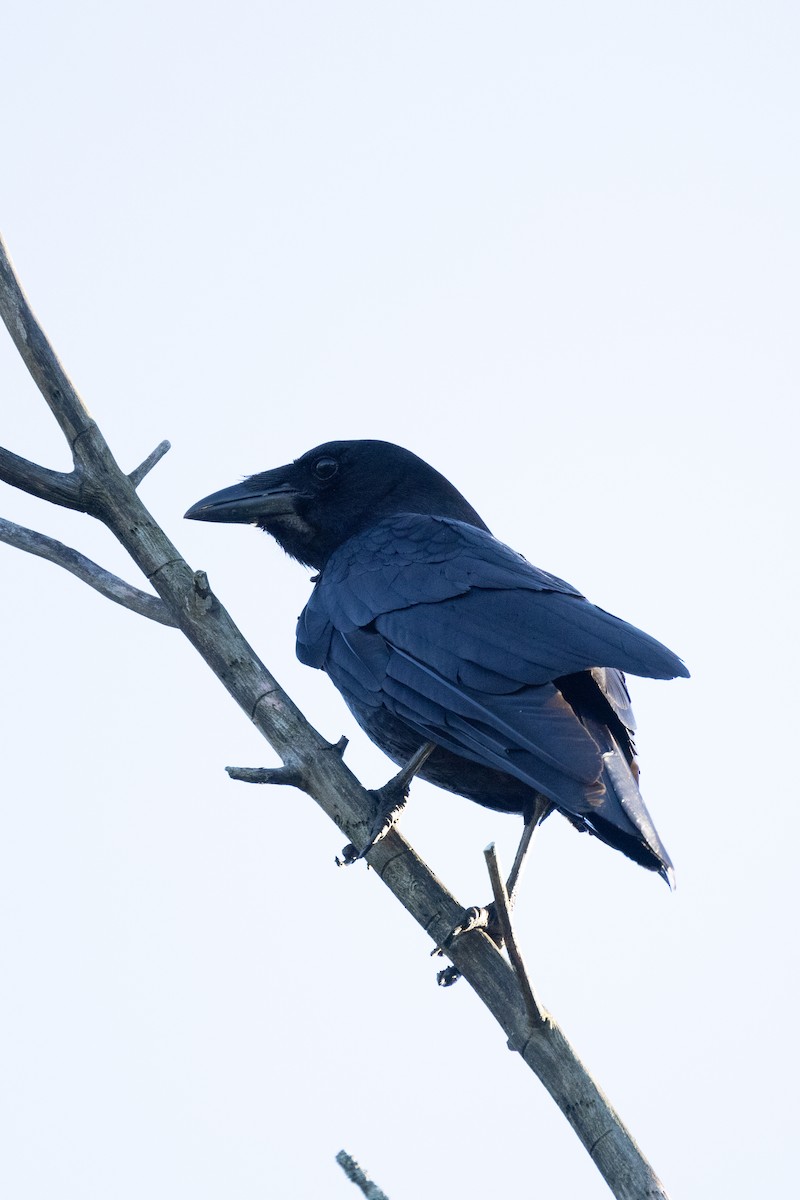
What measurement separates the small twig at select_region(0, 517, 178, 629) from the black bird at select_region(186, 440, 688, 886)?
3.43ft

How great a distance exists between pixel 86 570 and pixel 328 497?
2039 millimetres

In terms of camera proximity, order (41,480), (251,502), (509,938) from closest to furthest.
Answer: (509,938) → (41,480) → (251,502)

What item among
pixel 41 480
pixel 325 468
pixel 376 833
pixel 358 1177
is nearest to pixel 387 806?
pixel 376 833

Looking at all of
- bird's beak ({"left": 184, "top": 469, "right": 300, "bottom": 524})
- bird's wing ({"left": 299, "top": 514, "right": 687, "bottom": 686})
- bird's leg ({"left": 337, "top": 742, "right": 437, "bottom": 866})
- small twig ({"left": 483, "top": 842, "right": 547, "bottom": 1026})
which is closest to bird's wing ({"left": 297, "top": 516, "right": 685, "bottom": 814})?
bird's wing ({"left": 299, "top": 514, "right": 687, "bottom": 686})

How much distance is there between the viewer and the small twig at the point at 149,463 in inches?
216

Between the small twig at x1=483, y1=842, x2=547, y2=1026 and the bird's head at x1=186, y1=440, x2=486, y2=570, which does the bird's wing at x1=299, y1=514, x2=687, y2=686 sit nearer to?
the bird's head at x1=186, y1=440, x2=486, y2=570

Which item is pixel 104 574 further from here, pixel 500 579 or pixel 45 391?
pixel 500 579

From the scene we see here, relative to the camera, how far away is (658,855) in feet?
15.6

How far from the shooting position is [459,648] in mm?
5574

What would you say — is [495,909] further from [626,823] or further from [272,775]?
[272,775]

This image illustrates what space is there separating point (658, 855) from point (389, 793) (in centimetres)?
107

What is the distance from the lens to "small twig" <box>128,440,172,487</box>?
5.50m

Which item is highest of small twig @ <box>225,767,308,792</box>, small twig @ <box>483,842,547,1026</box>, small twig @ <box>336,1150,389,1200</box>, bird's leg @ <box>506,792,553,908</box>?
small twig @ <box>225,767,308,792</box>

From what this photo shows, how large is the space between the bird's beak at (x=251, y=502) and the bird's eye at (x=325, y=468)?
166 mm
